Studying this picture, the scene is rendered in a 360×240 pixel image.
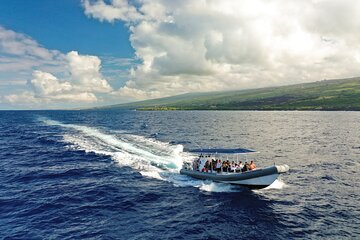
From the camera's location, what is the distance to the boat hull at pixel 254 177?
120 ft

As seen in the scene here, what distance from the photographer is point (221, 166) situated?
4228 cm

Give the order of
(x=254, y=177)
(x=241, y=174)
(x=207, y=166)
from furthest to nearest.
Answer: (x=207, y=166)
(x=241, y=174)
(x=254, y=177)

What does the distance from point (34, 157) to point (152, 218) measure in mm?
41611

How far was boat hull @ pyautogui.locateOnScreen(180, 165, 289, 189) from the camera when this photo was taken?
120ft

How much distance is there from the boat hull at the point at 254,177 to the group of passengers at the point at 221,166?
5.40ft

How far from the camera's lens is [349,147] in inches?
2936

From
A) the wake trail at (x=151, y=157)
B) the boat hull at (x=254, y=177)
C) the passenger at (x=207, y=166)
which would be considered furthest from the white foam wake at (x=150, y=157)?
the passenger at (x=207, y=166)

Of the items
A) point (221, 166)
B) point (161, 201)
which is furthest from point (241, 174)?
point (161, 201)

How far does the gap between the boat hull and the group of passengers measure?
1.65m

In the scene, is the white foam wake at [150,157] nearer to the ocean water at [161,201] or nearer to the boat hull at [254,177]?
the ocean water at [161,201]

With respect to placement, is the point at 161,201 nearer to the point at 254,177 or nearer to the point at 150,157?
the point at 254,177

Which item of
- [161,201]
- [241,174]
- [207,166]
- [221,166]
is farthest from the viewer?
[207,166]

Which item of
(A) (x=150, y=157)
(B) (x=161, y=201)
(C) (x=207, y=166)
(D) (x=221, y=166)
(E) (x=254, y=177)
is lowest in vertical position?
(B) (x=161, y=201)

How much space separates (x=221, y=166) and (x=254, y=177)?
19.4 ft
